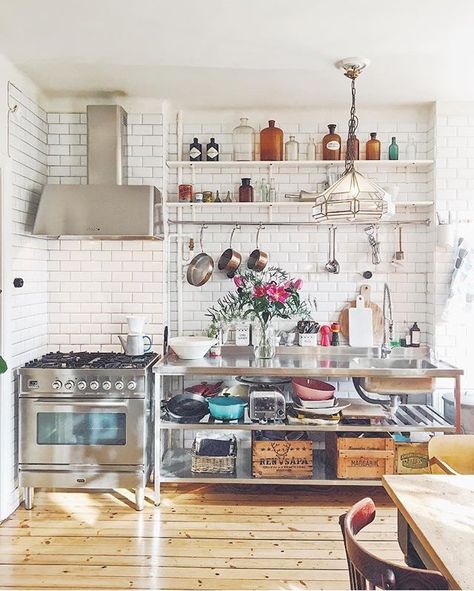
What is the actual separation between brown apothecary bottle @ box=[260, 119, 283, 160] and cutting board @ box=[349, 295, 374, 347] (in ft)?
4.46

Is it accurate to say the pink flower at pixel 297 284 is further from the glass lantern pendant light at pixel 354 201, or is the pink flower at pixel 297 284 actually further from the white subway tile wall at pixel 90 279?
the glass lantern pendant light at pixel 354 201

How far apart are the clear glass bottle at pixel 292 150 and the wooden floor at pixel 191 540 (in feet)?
8.58

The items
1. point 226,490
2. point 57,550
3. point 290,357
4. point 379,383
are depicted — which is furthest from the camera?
point 290,357

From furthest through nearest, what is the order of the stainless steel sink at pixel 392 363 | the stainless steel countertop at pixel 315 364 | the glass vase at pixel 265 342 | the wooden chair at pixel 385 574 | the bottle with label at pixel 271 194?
1. the bottle with label at pixel 271 194
2. the glass vase at pixel 265 342
3. the stainless steel sink at pixel 392 363
4. the stainless steel countertop at pixel 315 364
5. the wooden chair at pixel 385 574

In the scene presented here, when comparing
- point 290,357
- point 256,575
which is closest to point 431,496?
point 256,575

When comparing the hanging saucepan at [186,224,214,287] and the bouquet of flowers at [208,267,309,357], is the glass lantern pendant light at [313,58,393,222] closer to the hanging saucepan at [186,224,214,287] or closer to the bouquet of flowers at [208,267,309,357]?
the bouquet of flowers at [208,267,309,357]

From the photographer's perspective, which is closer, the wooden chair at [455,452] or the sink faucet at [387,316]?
the wooden chair at [455,452]

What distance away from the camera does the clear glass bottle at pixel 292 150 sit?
4496 millimetres

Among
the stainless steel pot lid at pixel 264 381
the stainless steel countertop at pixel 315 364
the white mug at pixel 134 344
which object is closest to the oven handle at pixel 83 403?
the stainless steel countertop at pixel 315 364

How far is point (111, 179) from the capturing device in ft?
13.7

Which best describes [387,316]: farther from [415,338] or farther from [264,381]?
[264,381]

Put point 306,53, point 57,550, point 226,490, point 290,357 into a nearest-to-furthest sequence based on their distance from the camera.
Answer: point 57,550 < point 306,53 < point 226,490 < point 290,357

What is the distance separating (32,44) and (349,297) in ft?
9.72

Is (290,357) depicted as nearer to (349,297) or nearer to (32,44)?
(349,297)
